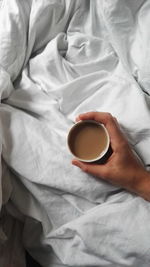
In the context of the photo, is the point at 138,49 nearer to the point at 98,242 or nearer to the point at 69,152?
the point at 69,152

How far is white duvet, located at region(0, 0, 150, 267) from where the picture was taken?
63 centimetres

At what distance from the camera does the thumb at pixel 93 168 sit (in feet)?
2.02

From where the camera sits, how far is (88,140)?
64 cm

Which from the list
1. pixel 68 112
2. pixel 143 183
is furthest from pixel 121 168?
pixel 68 112

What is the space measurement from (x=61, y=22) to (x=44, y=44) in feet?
0.22

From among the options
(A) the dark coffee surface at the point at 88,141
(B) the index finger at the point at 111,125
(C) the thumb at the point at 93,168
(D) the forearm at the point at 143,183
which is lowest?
(D) the forearm at the point at 143,183

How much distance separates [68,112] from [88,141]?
0.13m

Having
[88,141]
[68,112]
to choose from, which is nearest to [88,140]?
[88,141]

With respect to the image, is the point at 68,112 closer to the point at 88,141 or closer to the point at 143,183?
the point at 88,141

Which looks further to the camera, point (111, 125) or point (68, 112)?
point (68, 112)

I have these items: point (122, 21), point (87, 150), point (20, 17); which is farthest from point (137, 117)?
point (20, 17)

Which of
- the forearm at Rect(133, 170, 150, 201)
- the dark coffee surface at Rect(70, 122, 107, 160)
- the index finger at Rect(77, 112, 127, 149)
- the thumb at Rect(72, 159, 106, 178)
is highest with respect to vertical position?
the index finger at Rect(77, 112, 127, 149)

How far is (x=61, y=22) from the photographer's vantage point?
0.81 m

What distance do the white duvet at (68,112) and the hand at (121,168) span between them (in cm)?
3
